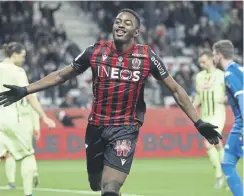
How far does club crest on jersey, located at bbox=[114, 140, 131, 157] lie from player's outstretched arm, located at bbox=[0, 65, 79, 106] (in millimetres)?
859

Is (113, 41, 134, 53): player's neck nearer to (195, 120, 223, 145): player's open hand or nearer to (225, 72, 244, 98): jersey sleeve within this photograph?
(195, 120, 223, 145): player's open hand

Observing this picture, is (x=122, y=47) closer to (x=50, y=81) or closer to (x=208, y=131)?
(x=50, y=81)

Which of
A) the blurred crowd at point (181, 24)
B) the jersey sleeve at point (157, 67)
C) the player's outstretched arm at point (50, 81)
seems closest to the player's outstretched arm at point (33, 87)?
the player's outstretched arm at point (50, 81)

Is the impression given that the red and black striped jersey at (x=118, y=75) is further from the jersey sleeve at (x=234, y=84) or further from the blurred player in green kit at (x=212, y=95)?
the blurred player in green kit at (x=212, y=95)

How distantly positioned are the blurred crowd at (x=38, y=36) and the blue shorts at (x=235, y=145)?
13959 mm

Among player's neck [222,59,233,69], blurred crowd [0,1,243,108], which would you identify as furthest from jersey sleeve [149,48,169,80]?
blurred crowd [0,1,243,108]

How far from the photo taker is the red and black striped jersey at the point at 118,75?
8.23 meters

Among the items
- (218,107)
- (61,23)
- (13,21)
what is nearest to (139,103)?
(218,107)

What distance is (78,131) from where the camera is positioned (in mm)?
19750

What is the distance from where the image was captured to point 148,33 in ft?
90.6

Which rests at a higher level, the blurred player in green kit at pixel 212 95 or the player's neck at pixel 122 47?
the player's neck at pixel 122 47

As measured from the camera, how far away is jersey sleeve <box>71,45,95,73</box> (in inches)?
328

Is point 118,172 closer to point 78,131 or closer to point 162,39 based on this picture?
point 78,131

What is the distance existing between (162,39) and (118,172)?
19447 millimetres
